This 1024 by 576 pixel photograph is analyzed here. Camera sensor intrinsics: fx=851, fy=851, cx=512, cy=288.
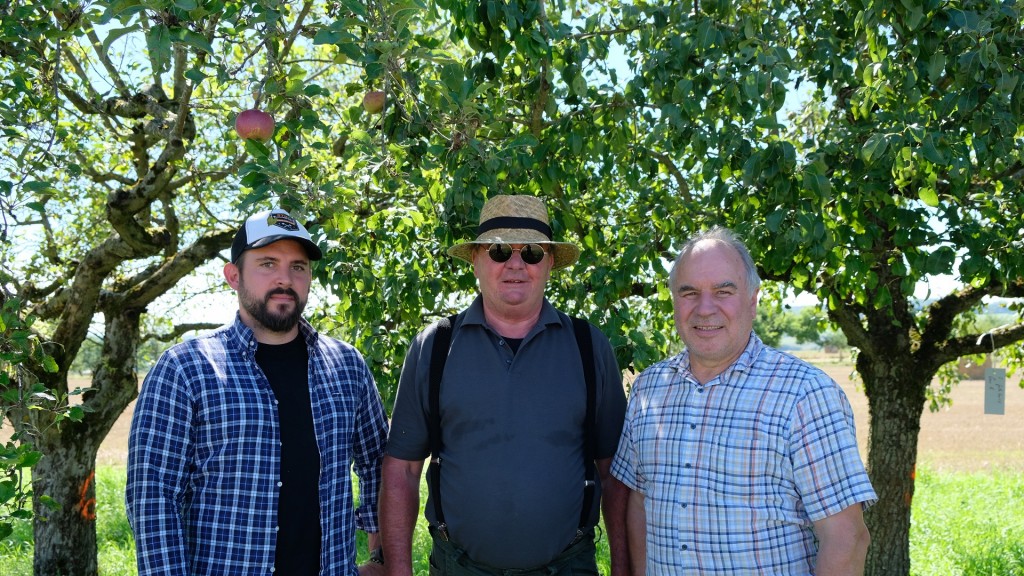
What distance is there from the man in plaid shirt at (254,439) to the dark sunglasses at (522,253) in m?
0.62

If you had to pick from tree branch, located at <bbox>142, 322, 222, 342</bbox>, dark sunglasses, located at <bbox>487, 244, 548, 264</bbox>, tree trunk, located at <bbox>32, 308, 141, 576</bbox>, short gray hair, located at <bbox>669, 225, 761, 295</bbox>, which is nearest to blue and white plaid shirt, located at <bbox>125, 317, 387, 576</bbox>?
dark sunglasses, located at <bbox>487, 244, 548, 264</bbox>

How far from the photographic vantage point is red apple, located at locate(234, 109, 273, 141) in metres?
3.15

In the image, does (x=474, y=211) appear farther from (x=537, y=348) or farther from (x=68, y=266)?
(x=68, y=266)

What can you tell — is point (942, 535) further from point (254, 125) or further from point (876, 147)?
point (254, 125)

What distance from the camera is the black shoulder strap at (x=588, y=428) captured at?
9.60ft

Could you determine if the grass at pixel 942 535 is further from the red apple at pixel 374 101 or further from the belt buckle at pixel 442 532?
the red apple at pixel 374 101

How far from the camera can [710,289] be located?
8.53 ft

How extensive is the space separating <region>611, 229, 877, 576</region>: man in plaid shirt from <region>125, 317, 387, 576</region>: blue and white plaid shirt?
1.00m

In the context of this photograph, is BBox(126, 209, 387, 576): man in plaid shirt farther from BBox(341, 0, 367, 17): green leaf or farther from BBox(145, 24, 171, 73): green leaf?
BBox(341, 0, 367, 17): green leaf

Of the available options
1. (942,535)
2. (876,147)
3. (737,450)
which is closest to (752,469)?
(737,450)

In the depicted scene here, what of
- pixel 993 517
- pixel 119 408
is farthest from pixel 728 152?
pixel 993 517

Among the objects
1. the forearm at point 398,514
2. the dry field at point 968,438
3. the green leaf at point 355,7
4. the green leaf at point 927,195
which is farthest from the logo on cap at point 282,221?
the dry field at point 968,438

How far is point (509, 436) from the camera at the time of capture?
283cm

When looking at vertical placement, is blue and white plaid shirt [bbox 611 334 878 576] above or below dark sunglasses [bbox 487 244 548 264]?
below
